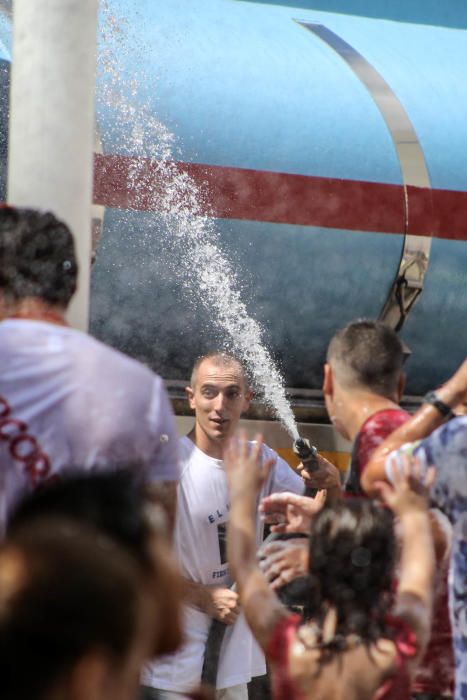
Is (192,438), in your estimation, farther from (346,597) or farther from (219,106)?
(346,597)

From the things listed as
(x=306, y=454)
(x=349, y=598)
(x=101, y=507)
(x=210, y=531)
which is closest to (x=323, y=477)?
(x=306, y=454)

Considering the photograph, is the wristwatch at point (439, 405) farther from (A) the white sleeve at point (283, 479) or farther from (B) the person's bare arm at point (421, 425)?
(A) the white sleeve at point (283, 479)

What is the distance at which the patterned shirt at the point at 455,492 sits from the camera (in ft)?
6.88

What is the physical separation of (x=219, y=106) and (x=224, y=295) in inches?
22.4

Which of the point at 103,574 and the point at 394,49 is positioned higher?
the point at 394,49

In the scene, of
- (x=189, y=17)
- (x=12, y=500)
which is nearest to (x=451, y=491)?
(x=12, y=500)

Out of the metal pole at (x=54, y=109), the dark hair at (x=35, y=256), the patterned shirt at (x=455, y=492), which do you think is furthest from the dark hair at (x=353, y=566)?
the metal pole at (x=54, y=109)

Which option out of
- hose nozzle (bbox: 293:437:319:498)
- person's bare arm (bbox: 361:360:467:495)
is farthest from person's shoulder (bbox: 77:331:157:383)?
hose nozzle (bbox: 293:437:319:498)

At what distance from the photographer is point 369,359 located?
249 cm

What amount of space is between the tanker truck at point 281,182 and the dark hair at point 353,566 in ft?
5.26

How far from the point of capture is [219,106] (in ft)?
11.8

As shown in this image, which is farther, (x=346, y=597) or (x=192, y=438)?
(x=192, y=438)

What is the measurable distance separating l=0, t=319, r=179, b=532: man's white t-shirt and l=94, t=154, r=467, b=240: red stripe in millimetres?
1618

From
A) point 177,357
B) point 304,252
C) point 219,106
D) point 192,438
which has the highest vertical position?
point 219,106
